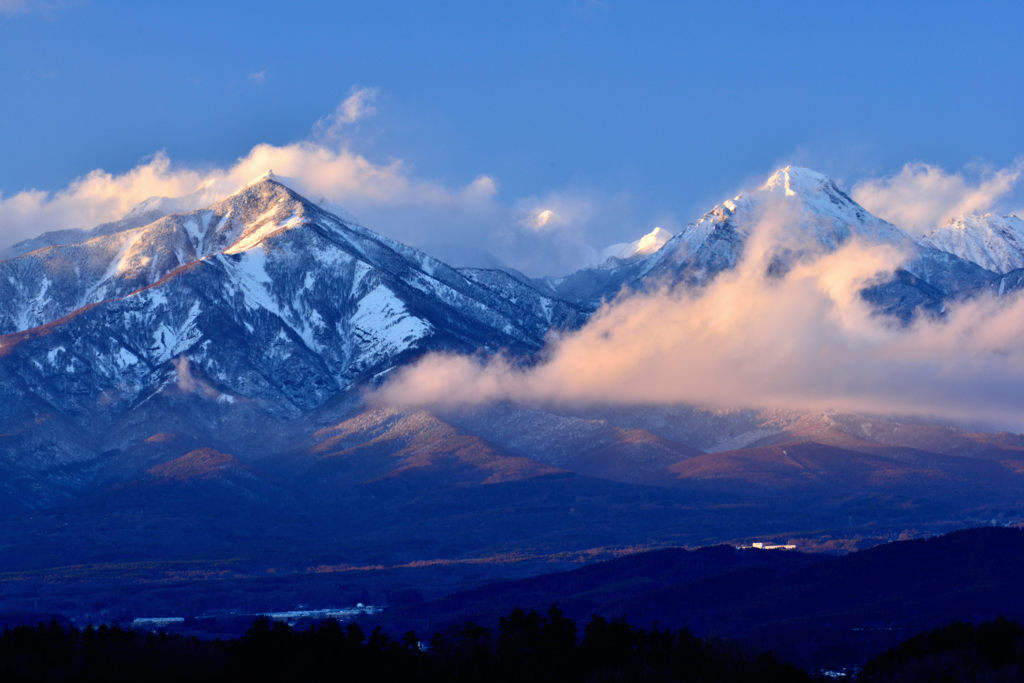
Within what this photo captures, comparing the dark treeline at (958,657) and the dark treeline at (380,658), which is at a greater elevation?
the dark treeline at (380,658)

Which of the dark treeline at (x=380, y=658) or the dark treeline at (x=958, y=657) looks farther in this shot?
the dark treeline at (x=958, y=657)

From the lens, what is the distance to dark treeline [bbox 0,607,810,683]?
520ft

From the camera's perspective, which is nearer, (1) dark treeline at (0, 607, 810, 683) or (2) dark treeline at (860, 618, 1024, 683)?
(1) dark treeline at (0, 607, 810, 683)

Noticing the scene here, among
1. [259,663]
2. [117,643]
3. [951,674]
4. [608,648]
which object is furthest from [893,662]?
[117,643]

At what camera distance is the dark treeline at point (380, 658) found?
520 ft

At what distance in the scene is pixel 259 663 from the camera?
16150 centimetres

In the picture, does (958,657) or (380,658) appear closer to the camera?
(380,658)

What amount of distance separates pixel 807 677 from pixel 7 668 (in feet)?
217

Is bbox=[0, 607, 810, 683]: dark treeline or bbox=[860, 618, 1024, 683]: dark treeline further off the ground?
bbox=[0, 607, 810, 683]: dark treeline

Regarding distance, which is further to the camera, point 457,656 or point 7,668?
point 457,656

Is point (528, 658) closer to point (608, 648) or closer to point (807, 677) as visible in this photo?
point (608, 648)

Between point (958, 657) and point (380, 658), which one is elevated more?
point (380, 658)

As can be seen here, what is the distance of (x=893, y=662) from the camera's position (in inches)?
6924

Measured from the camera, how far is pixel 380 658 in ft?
527
